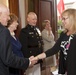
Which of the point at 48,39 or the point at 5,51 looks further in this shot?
the point at 48,39

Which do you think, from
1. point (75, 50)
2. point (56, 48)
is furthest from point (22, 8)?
point (75, 50)

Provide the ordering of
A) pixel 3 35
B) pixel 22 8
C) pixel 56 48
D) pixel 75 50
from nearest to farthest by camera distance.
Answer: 1. pixel 75 50
2. pixel 3 35
3. pixel 56 48
4. pixel 22 8

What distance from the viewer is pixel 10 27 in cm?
290

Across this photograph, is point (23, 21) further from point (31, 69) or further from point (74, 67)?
point (74, 67)

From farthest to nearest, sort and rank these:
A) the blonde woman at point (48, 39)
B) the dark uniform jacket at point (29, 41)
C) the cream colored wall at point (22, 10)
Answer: the blonde woman at point (48, 39)
the cream colored wall at point (22, 10)
the dark uniform jacket at point (29, 41)

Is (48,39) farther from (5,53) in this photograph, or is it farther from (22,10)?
(5,53)

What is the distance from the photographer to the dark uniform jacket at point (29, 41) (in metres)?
3.59

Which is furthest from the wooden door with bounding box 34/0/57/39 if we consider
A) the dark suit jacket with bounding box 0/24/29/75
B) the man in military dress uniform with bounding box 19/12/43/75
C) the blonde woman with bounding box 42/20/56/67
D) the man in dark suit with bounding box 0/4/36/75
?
the dark suit jacket with bounding box 0/24/29/75

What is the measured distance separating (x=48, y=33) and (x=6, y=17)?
2.86 meters

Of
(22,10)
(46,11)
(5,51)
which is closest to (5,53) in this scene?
(5,51)

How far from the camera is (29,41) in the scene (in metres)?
3.63

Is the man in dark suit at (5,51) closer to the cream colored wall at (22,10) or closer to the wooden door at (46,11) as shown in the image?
the cream colored wall at (22,10)

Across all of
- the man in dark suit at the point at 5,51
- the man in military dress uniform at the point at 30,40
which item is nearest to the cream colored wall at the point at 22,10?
the man in military dress uniform at the point at 30,40

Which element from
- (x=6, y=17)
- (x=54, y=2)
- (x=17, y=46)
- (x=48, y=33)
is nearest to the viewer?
(x=6, y=17)
